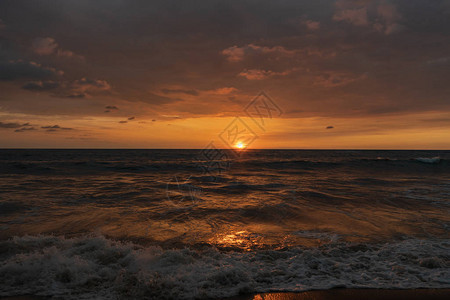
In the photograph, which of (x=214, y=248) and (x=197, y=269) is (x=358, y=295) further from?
(x=214, y=248)

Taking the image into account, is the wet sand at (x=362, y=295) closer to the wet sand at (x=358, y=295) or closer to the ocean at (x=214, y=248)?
the wet sand at (x=358, y=295)

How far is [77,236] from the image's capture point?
6293 millimetres

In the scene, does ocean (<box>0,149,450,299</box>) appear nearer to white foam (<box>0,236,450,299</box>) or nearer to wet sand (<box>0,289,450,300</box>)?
white foam (<box>0,236,450,299</box>)

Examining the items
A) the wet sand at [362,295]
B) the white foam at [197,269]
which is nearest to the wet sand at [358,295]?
the wet sand at [362,295]

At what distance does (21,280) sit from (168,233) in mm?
3182

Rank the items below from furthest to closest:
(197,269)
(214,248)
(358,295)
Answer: (214,248) < (197,269) < (358,295)

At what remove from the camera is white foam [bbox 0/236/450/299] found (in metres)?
4.02

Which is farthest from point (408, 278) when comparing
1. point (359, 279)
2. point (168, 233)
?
point (168, 233)

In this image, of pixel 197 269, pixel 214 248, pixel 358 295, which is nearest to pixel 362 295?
pixel 358 295

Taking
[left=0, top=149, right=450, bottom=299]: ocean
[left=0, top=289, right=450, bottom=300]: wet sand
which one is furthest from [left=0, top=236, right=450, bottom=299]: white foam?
[left=0, top=289, right=450, bottom=300]: wet sand

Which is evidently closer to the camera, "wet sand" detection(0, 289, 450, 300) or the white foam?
"wet sand" detection(0, 289, 450, 300)

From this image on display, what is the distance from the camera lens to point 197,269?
Answer: 4.57 m

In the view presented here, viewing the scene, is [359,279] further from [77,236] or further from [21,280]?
[77,236]

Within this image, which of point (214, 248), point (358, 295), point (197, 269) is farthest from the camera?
point (214, 248)
